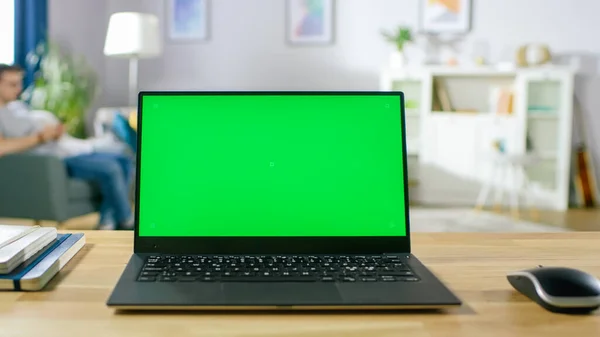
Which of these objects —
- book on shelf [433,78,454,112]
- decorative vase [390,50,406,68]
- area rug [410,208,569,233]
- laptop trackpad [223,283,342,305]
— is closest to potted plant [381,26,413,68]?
decorative vase [390,50,406,68]

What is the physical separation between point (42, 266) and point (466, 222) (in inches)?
160

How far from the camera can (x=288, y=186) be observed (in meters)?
0.95

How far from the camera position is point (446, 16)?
552cm

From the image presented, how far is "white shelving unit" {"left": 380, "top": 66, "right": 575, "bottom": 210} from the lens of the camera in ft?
17.1

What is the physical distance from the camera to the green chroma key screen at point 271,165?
95cm

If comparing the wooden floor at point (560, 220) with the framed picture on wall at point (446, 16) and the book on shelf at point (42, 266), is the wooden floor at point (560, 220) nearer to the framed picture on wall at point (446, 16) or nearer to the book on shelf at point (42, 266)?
the framed picture on wall at point (446, 16)

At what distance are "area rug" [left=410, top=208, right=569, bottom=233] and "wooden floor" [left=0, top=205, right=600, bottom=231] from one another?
13 cm

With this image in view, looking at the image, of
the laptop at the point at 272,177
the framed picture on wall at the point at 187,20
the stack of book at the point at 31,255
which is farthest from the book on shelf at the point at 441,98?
the stack of book at the point at 31,255

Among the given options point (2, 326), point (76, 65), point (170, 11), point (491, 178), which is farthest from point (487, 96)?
point (2, 326)

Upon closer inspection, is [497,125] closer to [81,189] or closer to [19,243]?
[81,189]

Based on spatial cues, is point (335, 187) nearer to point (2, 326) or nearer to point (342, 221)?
point (342, 221)

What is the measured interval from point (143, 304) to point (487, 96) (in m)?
5.13

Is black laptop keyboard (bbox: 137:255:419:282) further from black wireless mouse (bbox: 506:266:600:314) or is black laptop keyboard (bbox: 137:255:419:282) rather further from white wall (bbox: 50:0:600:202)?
white wall (bbox: 50:0:600:202)

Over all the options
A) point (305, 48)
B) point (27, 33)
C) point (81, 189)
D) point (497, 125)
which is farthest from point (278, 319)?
point (305, 48)
